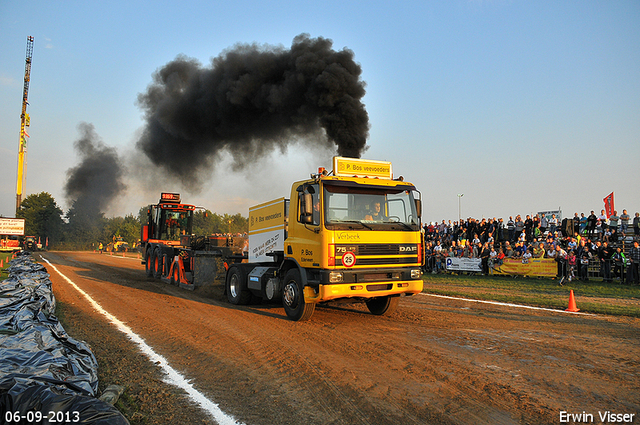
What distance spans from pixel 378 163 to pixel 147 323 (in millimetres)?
5696

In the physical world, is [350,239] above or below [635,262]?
above

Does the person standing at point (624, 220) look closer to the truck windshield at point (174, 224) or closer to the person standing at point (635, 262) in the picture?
the person standing at point (635, 262)

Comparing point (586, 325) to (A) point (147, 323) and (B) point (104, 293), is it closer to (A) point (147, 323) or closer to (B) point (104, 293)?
(A) point (147, 323)

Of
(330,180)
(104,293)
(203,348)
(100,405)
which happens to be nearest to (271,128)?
(104,293)

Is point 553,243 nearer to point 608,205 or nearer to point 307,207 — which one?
point 608,205

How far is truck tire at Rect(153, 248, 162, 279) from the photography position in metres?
16.8

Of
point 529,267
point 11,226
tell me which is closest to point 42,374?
point 529,267

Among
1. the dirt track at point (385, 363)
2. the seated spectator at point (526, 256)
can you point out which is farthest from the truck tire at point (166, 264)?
the seated spectator at point (526, 256)

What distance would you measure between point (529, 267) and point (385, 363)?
14.6 metres

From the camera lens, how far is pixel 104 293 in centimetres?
1223

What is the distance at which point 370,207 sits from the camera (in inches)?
312

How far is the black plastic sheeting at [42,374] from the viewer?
2662mm

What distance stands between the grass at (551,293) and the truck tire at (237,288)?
6.16 meters

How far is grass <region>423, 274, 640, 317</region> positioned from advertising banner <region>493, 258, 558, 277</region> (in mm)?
449
